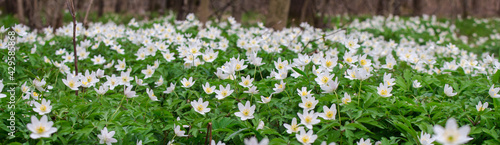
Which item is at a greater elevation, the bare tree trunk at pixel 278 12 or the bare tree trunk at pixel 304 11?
the bare tree trunk at pixel 304 11

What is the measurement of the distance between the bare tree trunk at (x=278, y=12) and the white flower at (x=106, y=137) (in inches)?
186

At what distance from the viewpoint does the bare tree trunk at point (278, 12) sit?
6.30 m

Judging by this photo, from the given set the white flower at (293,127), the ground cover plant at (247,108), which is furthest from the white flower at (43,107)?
the white flower at (293,127)

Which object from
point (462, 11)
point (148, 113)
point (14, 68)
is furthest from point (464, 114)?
point (462, 11)

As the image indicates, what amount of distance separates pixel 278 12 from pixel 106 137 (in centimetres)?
491

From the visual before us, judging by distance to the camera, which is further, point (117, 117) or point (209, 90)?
point (209, 90)

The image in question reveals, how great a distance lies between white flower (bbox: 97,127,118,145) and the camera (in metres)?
Answer: 1.79

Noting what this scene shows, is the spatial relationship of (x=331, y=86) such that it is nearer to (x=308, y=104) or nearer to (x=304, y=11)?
(x=308, y=104)

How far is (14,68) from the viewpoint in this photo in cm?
289

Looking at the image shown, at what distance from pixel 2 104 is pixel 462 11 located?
50.3 ft

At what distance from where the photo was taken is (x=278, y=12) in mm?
6355

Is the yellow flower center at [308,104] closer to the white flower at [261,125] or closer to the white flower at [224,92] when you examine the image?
the white flower at [261,125]

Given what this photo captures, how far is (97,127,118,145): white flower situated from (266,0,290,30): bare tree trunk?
4729 mm

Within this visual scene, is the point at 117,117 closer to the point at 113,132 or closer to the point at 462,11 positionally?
the point at 113,132
